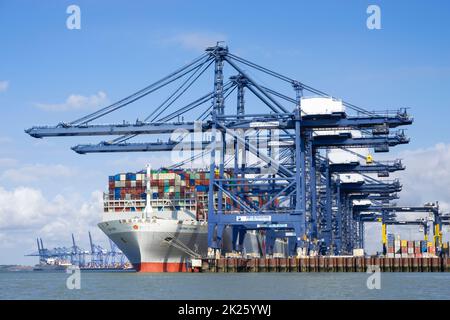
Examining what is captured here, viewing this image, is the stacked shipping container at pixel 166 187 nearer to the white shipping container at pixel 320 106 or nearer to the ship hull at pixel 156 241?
the ship hull at pixel 156 241

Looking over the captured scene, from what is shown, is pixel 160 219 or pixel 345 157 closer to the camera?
pixel 160 219

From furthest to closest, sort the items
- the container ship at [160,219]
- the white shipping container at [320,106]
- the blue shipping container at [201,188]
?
the blue shipping container at [201,188] → the container ship at [160,219] → the white shipping container at [320,106]

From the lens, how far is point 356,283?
142 feet

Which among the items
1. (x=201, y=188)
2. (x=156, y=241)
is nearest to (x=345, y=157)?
(x=201, y=188)

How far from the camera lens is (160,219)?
68.9 metres

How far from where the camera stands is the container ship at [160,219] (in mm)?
67812

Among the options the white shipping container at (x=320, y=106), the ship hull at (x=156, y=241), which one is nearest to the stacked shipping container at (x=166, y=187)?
the ship hull at (x=156, y=241)

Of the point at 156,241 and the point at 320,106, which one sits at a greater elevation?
the point at 320,106

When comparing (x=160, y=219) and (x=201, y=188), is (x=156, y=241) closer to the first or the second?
(x=160, y=219)

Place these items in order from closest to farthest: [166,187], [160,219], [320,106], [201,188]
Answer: [320,106] → [160,219] → [166,187] → [201,188]

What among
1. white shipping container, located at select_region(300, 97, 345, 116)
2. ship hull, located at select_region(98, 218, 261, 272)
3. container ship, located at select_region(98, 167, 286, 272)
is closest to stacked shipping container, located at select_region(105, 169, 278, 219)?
container ship, located at select_region(98, 167, 286, 272)

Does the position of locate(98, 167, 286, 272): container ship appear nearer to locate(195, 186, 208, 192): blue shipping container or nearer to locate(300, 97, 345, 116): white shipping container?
locate(195, 186, 208, 192): blue shipping container
